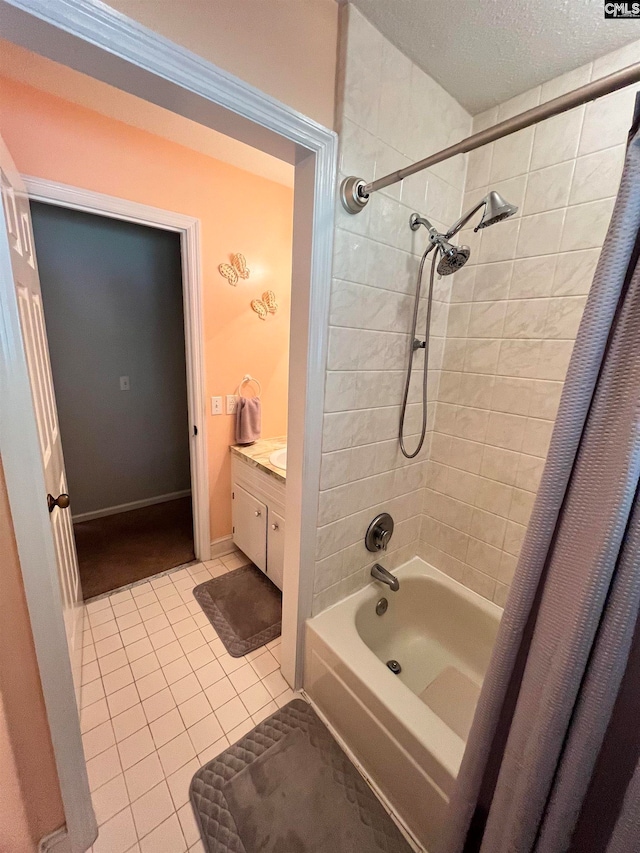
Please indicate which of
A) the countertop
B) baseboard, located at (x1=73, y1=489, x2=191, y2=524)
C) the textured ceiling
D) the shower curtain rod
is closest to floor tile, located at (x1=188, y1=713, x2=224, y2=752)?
the countertop

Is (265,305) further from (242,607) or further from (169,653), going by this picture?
(169,653)

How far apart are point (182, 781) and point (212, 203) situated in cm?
259

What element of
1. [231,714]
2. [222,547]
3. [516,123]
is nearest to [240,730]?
[231,714]

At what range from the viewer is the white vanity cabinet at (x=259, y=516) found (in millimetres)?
1827

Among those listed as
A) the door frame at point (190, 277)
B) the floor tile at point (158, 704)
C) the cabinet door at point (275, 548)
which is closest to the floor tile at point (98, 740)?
the floor tile at point (158, 704)

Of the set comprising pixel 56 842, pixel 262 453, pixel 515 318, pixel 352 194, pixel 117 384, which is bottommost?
pixel 56 842

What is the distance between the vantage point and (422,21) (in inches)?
38.5

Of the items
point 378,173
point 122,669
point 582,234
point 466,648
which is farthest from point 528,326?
point 122,669

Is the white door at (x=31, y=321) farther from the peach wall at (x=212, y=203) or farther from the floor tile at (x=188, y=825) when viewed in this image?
the floor tile at (x=188, y=825)

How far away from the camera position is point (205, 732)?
4.30 feet

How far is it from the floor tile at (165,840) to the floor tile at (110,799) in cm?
14

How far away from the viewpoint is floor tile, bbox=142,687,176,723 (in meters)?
1.36

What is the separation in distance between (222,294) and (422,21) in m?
1.41

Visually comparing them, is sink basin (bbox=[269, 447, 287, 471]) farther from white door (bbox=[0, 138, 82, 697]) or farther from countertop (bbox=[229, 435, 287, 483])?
white door (bbox=[0, 138, 82, 697])
